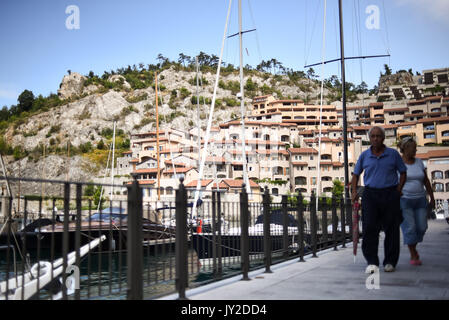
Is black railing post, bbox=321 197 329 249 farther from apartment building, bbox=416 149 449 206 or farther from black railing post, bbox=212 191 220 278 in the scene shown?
apartment building, bbox=416 149 449 206

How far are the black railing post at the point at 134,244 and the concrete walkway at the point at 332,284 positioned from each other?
2.61ft

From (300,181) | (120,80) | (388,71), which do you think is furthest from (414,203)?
(388,71)

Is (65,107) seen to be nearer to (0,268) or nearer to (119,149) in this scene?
(119,149)

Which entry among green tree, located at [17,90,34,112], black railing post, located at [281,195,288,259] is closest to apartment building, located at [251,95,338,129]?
green tree, located at [17,90,34,112]

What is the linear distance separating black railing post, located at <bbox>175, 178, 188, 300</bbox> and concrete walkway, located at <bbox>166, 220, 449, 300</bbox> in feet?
0.57

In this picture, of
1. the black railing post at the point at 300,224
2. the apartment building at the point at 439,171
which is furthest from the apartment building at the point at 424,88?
the black railing post at the point at 300,224

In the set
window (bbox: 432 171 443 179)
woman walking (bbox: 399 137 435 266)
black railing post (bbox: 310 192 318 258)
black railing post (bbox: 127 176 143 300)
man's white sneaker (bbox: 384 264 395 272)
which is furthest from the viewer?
window (bbox: 432 171 443 179)

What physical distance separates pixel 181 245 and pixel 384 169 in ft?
9.76

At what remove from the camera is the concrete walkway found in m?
4.28

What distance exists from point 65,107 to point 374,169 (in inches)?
5204

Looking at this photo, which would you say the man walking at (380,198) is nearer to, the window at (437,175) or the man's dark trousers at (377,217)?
the man's dark trousers at (377,217)

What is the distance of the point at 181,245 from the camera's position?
446 cm

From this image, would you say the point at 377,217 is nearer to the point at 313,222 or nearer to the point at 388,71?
the point at 313,222
